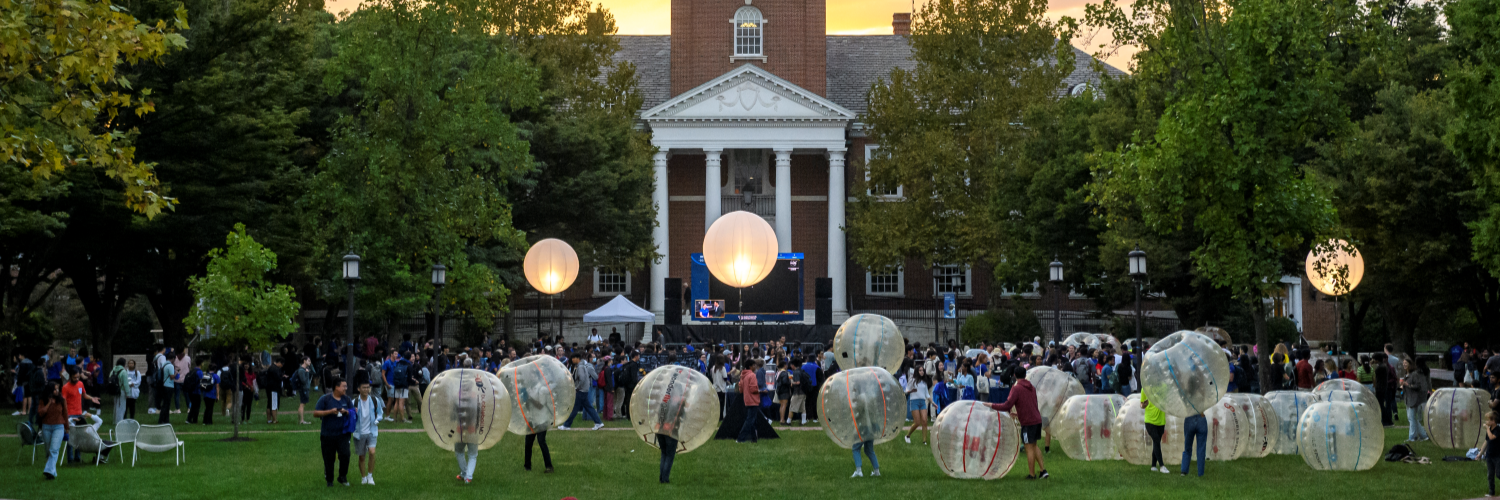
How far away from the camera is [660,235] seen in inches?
2152

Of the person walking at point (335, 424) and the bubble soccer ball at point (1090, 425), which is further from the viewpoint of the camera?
the bubble soccer ball at point (1090, 425)

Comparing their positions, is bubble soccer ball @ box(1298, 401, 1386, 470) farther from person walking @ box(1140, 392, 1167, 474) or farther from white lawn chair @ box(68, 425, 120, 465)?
white lawn chair @ box(68, 425, 120, 465)

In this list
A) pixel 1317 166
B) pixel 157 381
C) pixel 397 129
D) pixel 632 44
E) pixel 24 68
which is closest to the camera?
pixel 24 68

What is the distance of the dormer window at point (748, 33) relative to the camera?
56.8 metres

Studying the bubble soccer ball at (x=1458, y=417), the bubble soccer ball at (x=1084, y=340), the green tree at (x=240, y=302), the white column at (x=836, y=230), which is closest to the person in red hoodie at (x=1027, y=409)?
the bubble soccer ball at (x=1458, y=417)

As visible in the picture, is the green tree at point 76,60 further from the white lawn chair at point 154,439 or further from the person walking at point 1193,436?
the person walking at point 1193,436

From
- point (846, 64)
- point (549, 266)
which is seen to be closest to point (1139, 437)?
point (549, 266)

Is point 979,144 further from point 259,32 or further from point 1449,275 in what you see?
point 259,32

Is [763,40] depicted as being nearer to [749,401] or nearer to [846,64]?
[846,64]

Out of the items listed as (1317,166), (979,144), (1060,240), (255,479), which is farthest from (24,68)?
(979,144)

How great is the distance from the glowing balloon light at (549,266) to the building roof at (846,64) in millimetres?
31768

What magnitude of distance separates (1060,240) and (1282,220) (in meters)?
20.5

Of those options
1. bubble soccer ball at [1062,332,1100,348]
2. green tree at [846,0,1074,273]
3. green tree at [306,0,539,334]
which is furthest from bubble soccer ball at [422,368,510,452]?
green tree at [846,0,1074,273]

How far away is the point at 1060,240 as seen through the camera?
42.1 meters
